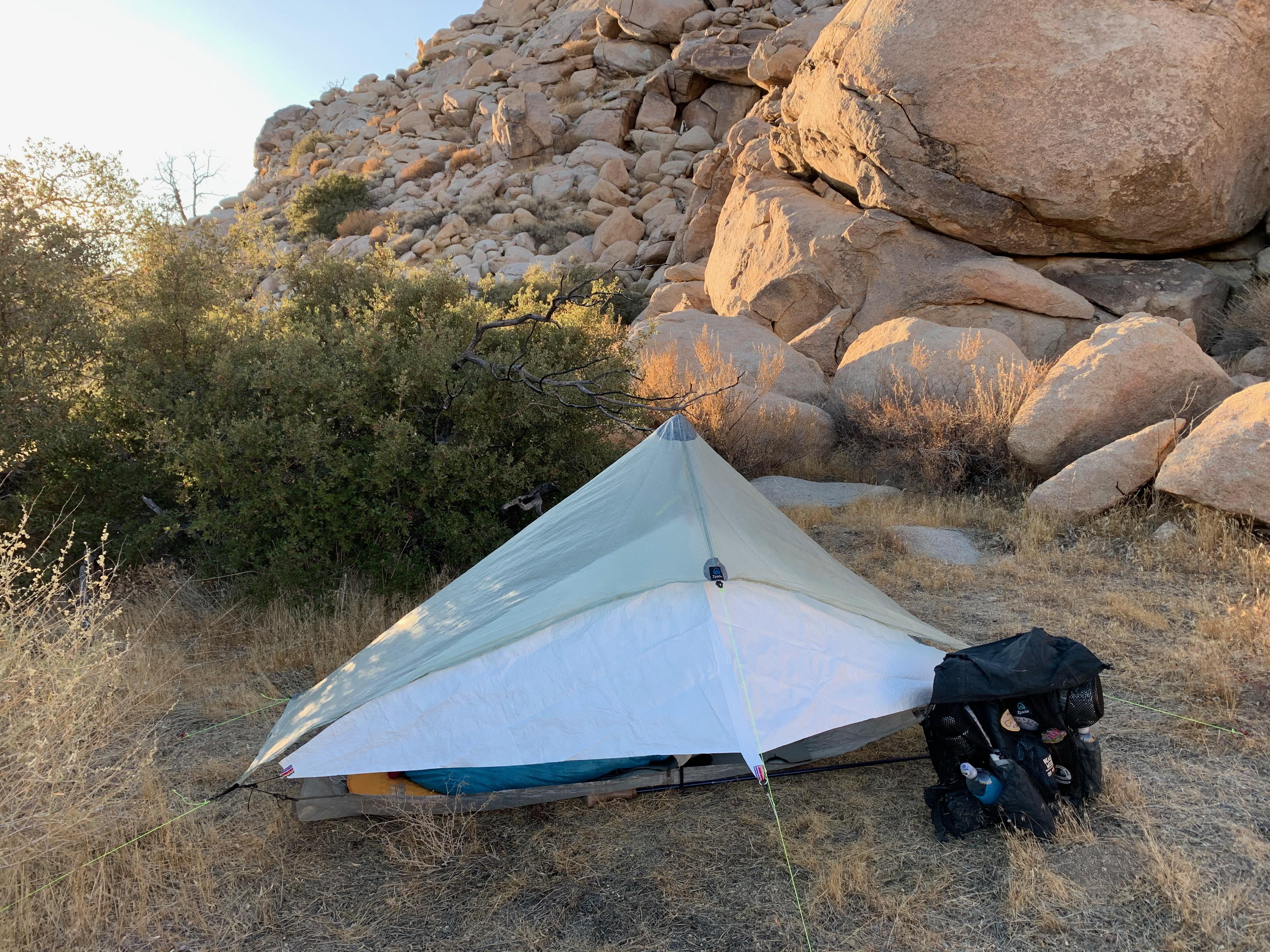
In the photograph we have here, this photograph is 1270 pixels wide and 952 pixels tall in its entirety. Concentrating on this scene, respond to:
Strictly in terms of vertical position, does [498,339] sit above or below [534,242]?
below

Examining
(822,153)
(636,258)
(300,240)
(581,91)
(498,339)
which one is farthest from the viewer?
(581,91)

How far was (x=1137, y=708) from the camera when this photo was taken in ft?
14.9

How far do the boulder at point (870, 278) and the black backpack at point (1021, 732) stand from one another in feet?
29.3

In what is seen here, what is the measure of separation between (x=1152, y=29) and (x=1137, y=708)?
9.52 meters

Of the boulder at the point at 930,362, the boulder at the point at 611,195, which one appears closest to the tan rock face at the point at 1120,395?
the boulder at the point at 930,362

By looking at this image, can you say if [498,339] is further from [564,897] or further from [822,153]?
[822,153]

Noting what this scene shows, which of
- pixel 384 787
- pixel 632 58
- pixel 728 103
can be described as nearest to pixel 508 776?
pixel 384 787

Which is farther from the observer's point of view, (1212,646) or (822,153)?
(822,153)

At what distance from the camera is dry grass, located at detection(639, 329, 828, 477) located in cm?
994

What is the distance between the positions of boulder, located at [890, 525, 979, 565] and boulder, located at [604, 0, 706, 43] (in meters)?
24.6

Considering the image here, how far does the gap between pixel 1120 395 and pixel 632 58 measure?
2455 centimetres

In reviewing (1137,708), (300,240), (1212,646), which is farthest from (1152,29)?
(300,240)

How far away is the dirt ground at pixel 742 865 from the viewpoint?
120 inches

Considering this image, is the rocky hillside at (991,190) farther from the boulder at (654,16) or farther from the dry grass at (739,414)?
the boulder at (654,16)
